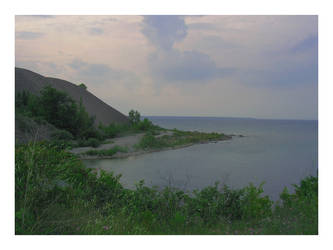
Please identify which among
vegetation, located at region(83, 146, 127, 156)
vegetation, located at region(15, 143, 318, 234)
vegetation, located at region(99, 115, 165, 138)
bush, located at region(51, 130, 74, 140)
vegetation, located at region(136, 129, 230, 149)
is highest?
vegetation, located at region(99, 115, 165, 138)

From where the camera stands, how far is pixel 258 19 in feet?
11.4

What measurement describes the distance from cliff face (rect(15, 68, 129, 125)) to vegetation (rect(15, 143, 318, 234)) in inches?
149

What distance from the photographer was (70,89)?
6922 mm

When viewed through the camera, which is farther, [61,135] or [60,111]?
[60,111]

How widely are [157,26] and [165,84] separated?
125 cm

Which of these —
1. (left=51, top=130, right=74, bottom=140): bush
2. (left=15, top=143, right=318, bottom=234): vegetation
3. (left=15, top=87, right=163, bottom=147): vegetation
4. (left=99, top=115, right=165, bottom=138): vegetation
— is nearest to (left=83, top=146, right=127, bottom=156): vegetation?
(left=15, top=87, right=163, bottom=147): vegetation

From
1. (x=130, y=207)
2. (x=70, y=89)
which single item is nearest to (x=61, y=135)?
(x=70, y=89)

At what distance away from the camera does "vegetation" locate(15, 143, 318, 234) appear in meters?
2.13

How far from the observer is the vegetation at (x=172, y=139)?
292 inches

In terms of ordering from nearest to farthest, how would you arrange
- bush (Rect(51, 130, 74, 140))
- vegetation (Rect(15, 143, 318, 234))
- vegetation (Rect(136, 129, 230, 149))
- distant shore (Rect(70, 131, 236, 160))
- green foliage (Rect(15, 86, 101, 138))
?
vegetation (Rect(15, 143, 318, 234))
bush (Rect(51, 130, 74, 140))
distant shore (Rect(70, 131, 236, 160))
green foliage (Rect(15, 86, 101, 138))
vegetation (Rect(136, 129, 230, 149))

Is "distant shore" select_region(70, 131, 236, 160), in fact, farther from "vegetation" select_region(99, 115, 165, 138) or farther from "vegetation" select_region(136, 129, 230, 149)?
"vegetation" select_region(99, 115, 165, 138)

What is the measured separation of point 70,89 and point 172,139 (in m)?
4.15

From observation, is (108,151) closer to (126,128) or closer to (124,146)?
(124,146)
